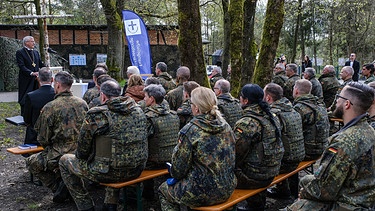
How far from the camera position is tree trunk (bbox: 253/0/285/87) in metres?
9.34


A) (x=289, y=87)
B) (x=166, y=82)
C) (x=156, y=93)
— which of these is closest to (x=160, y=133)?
(x=156, y=93)

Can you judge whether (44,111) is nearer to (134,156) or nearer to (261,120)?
(134,156)

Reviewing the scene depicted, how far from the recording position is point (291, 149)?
16.5 ft

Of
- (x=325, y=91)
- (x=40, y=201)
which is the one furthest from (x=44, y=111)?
(x=325, y=91)

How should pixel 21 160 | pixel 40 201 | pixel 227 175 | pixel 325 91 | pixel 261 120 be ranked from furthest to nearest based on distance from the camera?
pixel 325 91, pixel 21 160, pixel 40 201, pixel 261 120, pixel 227 175

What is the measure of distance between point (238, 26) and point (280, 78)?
2004 millimetres

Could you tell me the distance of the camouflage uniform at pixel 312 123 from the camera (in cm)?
556

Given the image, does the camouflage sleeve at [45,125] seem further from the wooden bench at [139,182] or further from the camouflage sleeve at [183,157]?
the camouflage sleeve at [183,157]

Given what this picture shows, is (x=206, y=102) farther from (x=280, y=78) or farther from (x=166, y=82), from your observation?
(x=280, y=78)

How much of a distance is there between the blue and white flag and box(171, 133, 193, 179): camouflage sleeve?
8.42 m

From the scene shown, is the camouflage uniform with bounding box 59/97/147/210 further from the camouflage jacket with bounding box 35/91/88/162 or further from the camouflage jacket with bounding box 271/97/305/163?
the camouflage jacket with bounding box 271/97/305/163

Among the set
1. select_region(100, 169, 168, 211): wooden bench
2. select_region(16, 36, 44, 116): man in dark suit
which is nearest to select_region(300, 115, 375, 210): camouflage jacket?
select_region(100, 169, 168, 211): wooden bench

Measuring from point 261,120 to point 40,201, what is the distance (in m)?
3.45

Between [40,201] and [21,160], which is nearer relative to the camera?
[40,201]
